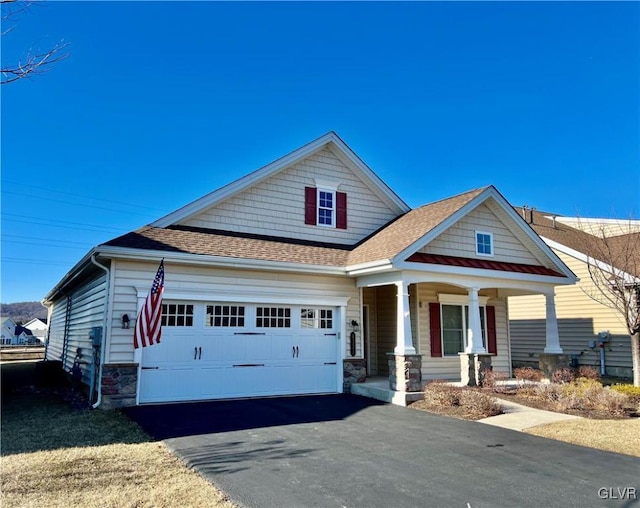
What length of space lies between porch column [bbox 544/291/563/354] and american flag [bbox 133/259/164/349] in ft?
35.2

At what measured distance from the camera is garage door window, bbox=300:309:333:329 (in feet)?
39.1

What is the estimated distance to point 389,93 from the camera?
52.9ft

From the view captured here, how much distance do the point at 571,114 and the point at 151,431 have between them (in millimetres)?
15882

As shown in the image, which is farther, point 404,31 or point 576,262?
point 576,262

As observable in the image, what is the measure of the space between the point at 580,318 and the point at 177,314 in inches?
572

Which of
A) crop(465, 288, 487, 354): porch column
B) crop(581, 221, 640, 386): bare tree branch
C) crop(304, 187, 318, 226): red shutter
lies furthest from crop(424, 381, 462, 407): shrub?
crop(304, 187, 318, 226): red shutter

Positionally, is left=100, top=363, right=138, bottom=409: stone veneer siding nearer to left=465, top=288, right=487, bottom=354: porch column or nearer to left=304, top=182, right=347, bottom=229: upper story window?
left=304, top=182, right=347, bottom=229: upper story window

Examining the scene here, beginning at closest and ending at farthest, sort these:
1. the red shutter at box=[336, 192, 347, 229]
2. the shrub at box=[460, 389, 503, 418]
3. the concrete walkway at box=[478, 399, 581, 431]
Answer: the concrete walkway at box=[478, 399, 581, 431]
the shrub at box=[460, 389, 503, 418]
the red shutter at box=[336, 192, 347, 229]

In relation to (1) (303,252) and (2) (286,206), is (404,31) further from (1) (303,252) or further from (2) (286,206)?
(1) (303,252)

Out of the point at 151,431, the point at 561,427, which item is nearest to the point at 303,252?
the point at 151,431

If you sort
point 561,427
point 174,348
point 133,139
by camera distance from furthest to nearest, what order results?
point 133,139 → point 174,348 → point 561,427

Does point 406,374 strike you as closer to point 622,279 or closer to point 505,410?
point 505,410

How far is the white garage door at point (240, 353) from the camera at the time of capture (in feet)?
33.5

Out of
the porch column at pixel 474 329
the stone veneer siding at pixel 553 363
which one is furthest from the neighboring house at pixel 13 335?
the stone veneer siding at pixel 553 363
